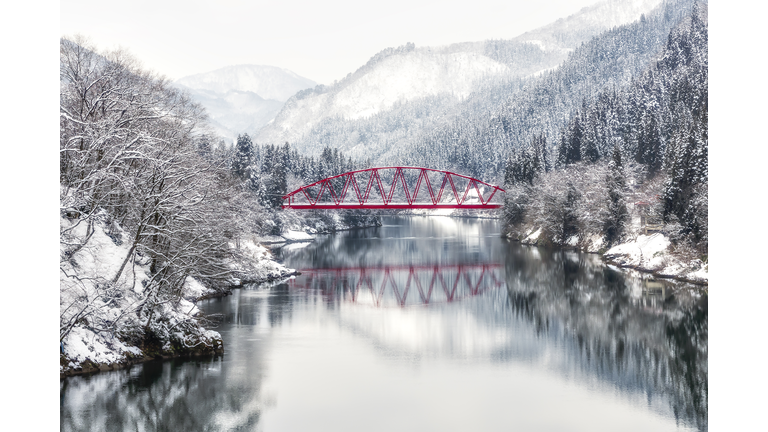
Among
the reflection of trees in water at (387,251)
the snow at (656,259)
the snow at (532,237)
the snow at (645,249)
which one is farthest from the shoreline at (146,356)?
the snow at (532,237)

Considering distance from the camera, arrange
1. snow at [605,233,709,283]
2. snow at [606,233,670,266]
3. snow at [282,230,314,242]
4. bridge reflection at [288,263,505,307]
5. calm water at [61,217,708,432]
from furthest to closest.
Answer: snow at [282,230,314,242], snow at [606,233,670,266], snow at [605,233,709,283], bridge reflection at [288,263,505,307], calm water at [61,217,708,432]

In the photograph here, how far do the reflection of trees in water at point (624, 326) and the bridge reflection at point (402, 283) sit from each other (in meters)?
2.69

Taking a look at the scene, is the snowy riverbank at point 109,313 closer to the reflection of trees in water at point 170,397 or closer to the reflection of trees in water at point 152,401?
the reflection of trees in water at point 170,397

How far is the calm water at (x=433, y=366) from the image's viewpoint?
18.9 metres

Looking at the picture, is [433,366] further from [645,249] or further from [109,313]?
[645,249]

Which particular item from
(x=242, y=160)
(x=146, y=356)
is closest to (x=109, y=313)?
(x=146, y=356)

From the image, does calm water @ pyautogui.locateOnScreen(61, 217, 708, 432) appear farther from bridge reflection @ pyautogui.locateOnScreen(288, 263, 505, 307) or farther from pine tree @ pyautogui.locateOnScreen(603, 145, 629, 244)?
pine tree @ pyautogui.locateOnScreen(603, 145, 629, 244)

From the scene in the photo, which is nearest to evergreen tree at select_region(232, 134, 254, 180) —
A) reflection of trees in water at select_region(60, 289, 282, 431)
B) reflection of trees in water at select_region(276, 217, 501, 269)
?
reflection of trees in water at select_region(276, 217, 501, 269)

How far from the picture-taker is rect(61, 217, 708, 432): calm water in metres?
18.9

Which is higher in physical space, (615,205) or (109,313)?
(615,205)

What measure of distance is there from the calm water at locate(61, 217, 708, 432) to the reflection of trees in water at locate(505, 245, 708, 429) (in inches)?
4.1

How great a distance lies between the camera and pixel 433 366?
24844mm

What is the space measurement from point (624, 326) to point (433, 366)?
1236cm
